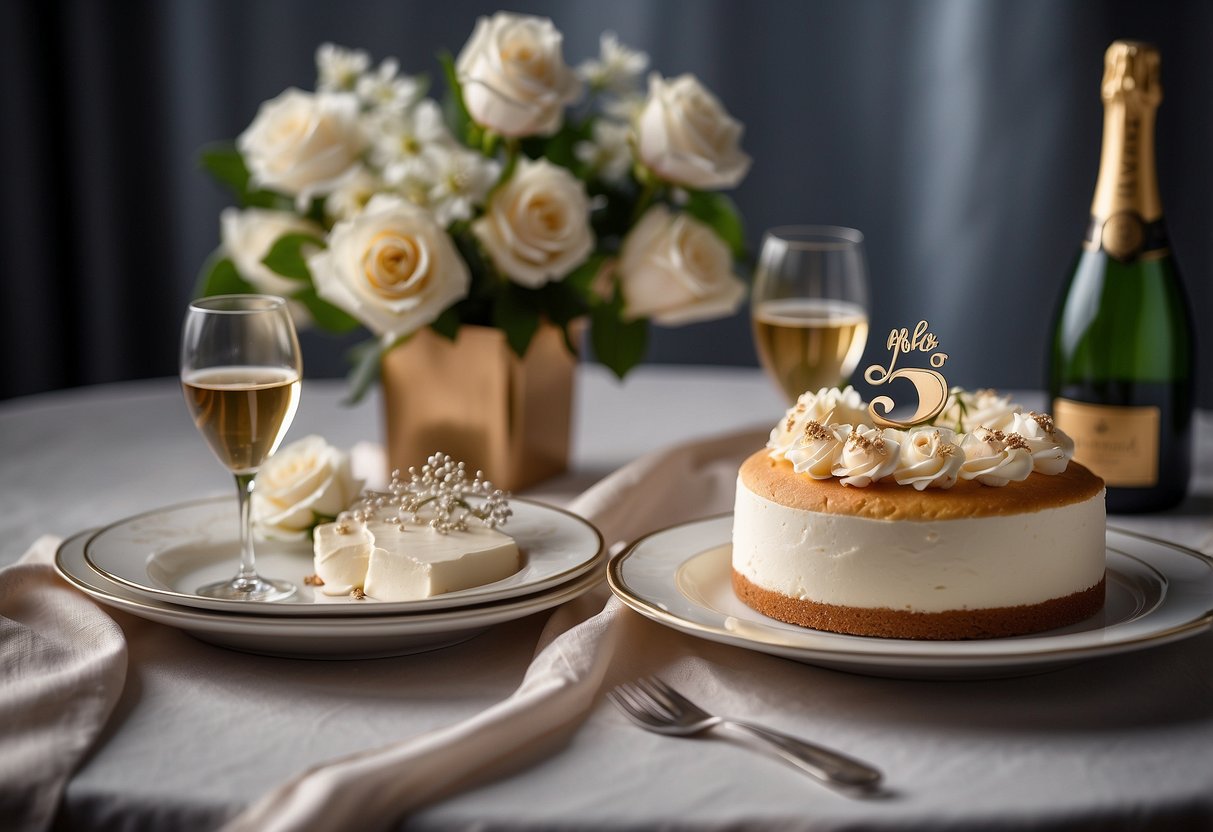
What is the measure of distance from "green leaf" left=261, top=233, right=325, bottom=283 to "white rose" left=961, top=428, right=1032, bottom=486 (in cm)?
102

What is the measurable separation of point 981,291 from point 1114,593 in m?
2.96

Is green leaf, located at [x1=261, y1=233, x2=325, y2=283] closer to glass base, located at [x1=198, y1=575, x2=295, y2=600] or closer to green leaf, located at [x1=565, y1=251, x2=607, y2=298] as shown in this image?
green leaf, located at [x1=565, y1=251, x2=607, y2=298]

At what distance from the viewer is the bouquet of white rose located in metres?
1.64

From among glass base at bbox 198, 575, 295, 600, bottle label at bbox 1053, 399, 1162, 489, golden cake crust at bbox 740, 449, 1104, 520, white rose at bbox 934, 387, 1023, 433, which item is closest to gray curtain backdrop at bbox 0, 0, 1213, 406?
bottle label at bbox 1053, 399, 1162, 489

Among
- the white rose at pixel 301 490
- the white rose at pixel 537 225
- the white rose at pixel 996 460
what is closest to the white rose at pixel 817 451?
the white rose at pixel 996 460

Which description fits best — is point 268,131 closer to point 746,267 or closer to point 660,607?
point 746,267

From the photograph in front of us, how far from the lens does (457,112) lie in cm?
191

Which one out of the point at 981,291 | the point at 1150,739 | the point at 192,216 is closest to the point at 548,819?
the point at 1150,739

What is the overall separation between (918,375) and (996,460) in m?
0.13

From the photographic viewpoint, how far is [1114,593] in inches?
48.3

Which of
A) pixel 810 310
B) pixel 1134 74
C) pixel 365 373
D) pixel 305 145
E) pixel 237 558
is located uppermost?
pixel 1134 74

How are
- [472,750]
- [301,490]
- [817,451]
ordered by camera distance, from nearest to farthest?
[472,750]
[817,451]
[301,490]

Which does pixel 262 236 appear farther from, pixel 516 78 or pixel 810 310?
pixel 810 310

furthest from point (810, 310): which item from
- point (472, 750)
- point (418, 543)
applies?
point (472, 750)
